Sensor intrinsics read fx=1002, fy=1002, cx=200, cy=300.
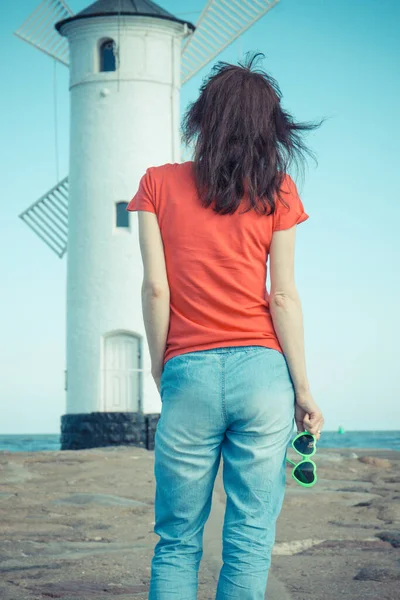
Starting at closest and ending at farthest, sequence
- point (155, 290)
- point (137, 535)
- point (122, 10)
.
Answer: point (155, 290)
point (137, 535)
point (122, 10)

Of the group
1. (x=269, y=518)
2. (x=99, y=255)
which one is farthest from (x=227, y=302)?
(x=99, y=255)

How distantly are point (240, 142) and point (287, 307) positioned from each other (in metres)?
0.55

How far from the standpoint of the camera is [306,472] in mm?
3199

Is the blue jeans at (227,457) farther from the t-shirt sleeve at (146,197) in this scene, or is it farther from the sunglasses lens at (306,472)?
the t-shirt sleeve at (146,197)

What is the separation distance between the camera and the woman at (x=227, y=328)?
9.91 feet

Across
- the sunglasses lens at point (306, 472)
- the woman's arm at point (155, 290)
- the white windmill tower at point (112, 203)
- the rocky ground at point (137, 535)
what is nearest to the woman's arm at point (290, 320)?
the sunglasses lens at point (306, 472)

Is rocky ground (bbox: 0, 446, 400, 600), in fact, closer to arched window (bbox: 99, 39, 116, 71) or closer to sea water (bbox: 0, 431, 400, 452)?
arched window (bbox: 99, 39, 116, 71)

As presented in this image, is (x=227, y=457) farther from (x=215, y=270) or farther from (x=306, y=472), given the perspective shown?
(x=215, y=270)

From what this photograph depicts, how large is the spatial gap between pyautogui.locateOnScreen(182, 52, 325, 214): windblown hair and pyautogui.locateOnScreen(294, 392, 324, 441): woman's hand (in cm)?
60

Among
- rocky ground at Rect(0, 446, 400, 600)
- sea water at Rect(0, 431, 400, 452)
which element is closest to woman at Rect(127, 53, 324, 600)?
rocky ground at Rect(0, 446, 400, 600)

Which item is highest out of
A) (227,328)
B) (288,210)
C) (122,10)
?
(122,10)

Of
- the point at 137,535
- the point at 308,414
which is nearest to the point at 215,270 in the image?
the point at 308,414

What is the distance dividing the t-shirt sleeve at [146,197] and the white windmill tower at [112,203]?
45.4ft

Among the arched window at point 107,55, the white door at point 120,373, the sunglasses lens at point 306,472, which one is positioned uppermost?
the arched window at point 107,55
